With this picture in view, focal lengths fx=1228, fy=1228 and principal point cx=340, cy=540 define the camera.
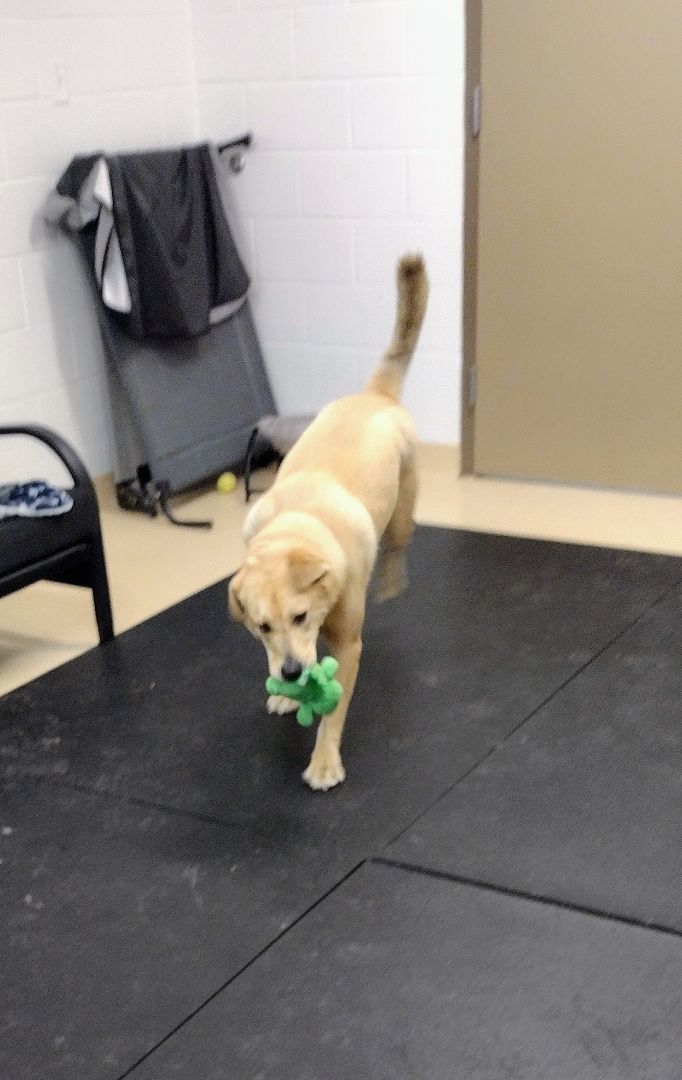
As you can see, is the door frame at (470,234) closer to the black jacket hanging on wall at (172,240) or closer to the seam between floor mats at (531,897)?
the black jacket hanging on wall at (172,240)

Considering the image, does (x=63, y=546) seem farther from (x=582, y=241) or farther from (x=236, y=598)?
(x=582, y=241)

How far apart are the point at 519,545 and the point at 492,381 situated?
0.77 meters

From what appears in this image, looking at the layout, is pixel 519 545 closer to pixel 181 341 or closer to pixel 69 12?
pixel 181 341

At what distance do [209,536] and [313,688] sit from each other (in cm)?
177

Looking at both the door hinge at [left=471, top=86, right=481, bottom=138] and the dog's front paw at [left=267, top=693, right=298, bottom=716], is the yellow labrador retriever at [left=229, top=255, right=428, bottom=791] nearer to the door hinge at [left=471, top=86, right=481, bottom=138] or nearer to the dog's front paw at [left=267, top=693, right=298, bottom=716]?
the dog's front paw at [left=267, top=693, right=298, bottom=716]

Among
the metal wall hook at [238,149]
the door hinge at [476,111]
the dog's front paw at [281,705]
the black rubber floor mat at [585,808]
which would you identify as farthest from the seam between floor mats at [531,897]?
the metal wall hook at [238,149]

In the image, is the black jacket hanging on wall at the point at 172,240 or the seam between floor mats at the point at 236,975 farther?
the black jacket hanging on wall at the point at 172,240

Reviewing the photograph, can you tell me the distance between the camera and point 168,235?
406cm

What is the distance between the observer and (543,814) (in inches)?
92.5

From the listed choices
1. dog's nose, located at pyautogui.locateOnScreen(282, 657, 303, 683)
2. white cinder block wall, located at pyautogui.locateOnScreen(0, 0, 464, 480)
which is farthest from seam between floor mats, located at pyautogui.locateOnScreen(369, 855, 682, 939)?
white cinder block wall, located at pyautogui.locateOnScreen(0, 0, 464, 480)

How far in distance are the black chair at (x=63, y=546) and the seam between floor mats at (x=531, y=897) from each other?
3.92ft

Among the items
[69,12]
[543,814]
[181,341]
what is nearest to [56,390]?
[181,341]

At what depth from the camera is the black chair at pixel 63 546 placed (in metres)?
2.91

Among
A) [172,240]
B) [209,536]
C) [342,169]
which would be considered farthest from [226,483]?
[342,169]
